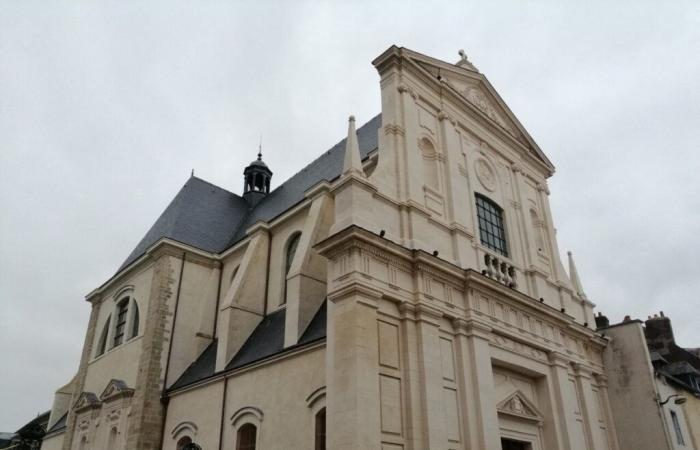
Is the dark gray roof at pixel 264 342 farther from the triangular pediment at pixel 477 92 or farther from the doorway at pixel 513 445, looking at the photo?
the triangular pediment at pixel 477 92

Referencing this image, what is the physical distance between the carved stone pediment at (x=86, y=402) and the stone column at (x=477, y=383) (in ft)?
36.9

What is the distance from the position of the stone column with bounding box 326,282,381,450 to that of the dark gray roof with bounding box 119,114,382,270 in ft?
22.6

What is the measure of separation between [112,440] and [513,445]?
10492 mm

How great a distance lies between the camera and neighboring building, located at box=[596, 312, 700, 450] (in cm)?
1472

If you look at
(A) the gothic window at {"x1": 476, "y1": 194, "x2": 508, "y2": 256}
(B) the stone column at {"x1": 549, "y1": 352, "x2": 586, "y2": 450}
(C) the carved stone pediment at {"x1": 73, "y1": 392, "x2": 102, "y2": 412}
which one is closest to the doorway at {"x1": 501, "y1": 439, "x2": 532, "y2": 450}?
(B) the stone column at {"x1": 549, "y1": 352, "x2": 586, "y2": 450}

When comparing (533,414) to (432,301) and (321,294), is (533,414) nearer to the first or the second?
(432,301)

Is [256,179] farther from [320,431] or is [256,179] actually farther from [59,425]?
[320,431]

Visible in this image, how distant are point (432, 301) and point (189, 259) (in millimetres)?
9432

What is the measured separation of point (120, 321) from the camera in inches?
743

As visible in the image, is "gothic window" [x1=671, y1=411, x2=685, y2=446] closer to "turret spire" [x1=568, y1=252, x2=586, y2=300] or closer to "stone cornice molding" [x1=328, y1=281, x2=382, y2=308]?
"turret spire" [x1=568, y1=252, x2=586, y2=300]

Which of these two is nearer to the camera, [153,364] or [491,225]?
[491,225]

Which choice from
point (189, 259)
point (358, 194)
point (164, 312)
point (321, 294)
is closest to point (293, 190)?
point (189, 259)

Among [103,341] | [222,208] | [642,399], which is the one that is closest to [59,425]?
[103,341]

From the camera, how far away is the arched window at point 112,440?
603 inches
